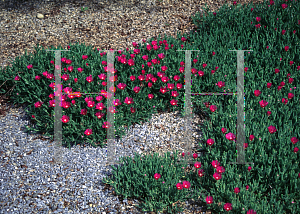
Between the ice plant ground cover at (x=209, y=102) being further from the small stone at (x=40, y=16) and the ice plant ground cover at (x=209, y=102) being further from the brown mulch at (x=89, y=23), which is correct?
the small stone at (x=40, y=16)

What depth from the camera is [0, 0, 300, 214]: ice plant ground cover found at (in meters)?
2.82

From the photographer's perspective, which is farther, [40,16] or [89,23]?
[40,16]

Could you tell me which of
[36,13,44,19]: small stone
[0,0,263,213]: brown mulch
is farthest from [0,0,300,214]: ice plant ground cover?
[36,13,44,19]: small stone

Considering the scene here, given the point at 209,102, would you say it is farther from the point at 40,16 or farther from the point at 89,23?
the point at 40,16

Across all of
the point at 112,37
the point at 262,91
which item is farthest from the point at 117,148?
the point at 112,37

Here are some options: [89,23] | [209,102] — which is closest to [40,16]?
[89,23]

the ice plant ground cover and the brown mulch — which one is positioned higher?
the brown mulch

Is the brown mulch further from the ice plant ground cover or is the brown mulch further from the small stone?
the ice plant ground cover

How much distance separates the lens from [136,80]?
13.2 feet

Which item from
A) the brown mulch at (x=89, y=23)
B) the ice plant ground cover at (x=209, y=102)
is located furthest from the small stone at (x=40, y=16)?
the ice plant ground cover at (x=209, y=102)

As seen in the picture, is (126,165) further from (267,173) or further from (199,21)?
(199,21)

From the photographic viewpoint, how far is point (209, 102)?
387 centimetres

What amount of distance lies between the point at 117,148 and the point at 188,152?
2.79 ft

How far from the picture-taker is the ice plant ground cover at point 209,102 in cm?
282
